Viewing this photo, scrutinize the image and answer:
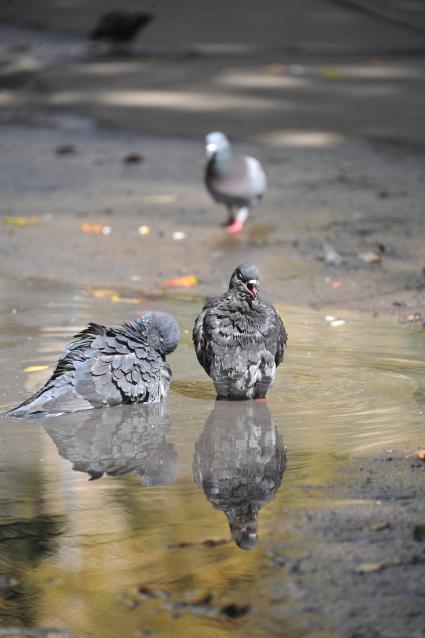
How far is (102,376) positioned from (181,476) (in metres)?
0.82

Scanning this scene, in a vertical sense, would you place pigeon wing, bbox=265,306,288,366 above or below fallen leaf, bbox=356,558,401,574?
below

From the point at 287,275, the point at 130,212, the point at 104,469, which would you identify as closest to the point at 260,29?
the point at 130,212

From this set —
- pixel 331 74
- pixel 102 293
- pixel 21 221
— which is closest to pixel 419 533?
pixel 102 293

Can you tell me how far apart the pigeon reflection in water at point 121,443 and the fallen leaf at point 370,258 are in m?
2.94

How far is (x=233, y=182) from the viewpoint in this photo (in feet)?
28.2

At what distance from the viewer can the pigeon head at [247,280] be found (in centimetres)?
504

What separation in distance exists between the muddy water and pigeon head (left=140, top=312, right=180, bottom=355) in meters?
0.23

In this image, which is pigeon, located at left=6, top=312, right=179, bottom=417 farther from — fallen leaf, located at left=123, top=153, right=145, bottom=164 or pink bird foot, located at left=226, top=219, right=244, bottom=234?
fallen leaf, located at left=123, top=153, right=145, bottom=164

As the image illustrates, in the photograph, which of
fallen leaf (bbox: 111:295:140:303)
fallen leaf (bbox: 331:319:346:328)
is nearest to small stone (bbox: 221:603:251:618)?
fallen leaf (bbox: 331:319:346:328)

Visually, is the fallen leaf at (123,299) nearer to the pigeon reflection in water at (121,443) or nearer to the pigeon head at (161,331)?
the pigeon head at (161,331)

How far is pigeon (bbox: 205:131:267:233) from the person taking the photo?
860 centimetres

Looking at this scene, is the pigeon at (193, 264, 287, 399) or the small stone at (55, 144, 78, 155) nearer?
the pigeon at (193, 264, 287, 399)

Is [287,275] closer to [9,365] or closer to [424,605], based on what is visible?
[9,365]

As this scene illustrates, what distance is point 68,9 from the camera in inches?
794
